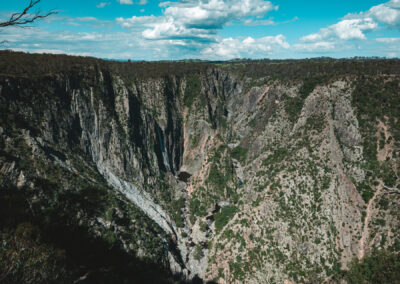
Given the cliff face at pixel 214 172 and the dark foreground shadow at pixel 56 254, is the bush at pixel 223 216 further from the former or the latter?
the dark foreground shadow at pixel 56 254

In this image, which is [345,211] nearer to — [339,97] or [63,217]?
[339,97]

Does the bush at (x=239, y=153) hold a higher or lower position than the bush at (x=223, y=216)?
higher

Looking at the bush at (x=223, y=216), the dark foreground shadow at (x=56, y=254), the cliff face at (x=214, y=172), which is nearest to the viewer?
the dark foreground shadow at (x=56, y=254)

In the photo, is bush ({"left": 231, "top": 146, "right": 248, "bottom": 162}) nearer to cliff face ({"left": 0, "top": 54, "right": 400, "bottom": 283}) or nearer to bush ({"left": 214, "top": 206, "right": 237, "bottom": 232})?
cliff face ({"left": 0, "top": 54, "right": 400, "bottom": 283})

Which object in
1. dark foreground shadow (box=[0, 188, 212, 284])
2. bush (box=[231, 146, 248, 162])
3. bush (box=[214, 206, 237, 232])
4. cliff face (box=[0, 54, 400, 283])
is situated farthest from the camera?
bush (box=[231, 146, 248, 162])

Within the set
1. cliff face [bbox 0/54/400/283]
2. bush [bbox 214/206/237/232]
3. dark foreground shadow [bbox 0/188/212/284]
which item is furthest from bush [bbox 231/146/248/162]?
dark foreground shadow [bbox 0/188/212/284]

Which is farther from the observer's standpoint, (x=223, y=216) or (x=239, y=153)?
(x=239, y=153)

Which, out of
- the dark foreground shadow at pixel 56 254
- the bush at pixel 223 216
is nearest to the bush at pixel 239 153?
the bush at pixel 223 216

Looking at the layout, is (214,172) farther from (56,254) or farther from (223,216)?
(56,254)

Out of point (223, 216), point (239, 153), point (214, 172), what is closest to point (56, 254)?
point (223, 216)
